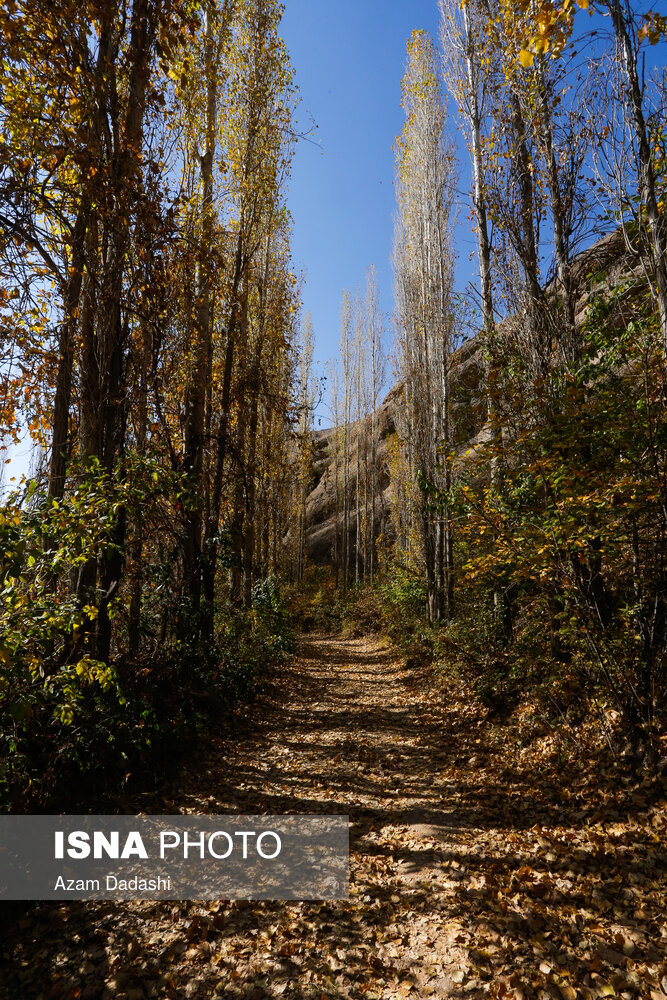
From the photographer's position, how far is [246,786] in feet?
17.3

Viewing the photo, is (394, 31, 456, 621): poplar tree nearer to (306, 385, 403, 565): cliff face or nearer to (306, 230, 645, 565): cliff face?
(306, 230, 645, 565): cliff face

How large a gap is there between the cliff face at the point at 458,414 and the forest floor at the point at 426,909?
3.22m

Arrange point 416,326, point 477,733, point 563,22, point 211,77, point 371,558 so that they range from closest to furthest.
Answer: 1. point 563,22
2. point 477,733
3. point 211,77
4. point 416,326
5. point 371,558

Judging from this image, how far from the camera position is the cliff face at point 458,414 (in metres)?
5.13

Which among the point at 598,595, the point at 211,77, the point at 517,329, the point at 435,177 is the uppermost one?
the point at 435,177

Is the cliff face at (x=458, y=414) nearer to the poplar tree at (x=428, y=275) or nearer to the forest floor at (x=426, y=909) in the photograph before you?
the poplar tree at (x=428, y=275)

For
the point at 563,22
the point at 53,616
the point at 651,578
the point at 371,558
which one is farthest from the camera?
the point at 371,558

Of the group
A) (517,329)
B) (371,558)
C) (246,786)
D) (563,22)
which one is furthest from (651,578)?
(371,558)

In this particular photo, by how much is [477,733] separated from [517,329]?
507 cm

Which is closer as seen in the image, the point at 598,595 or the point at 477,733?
the point at 598,595

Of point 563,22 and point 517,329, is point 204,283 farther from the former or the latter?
point 563,22

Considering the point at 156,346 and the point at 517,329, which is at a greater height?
the point at 517,329

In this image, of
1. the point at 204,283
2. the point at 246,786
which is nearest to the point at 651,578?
the point at 246,786

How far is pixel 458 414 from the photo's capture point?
219 inches
